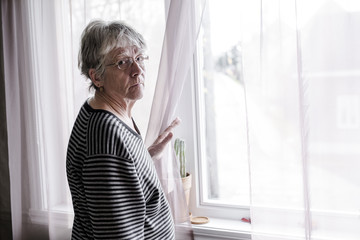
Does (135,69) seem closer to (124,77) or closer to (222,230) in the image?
(124,77)

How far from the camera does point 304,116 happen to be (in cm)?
120

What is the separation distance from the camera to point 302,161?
1211mm

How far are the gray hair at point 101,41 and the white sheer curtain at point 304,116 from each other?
0.45 meters

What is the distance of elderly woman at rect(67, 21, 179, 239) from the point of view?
3.19 feet

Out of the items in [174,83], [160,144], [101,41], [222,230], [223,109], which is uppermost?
[101,41]

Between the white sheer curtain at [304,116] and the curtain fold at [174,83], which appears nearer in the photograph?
the white sheer curtain at [304,116]

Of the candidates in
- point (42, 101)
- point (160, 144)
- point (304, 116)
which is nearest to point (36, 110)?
point (42, 101)

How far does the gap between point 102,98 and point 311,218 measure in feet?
2.75

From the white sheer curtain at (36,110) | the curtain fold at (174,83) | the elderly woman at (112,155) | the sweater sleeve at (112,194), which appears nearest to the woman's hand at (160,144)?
the curtain fold at (174,83)

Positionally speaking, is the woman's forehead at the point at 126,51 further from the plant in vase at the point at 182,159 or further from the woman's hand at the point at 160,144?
the plant in vase at the point at 182,159

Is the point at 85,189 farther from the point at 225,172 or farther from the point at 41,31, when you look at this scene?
the point at 41,31

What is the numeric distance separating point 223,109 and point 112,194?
3.10ft

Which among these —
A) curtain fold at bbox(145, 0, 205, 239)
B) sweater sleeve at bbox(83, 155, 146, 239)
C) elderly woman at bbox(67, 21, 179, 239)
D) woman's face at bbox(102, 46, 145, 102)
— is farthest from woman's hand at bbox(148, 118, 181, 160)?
sweater sleeve at bbox(83, 155, 146, 239)

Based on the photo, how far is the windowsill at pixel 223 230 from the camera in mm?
1505
